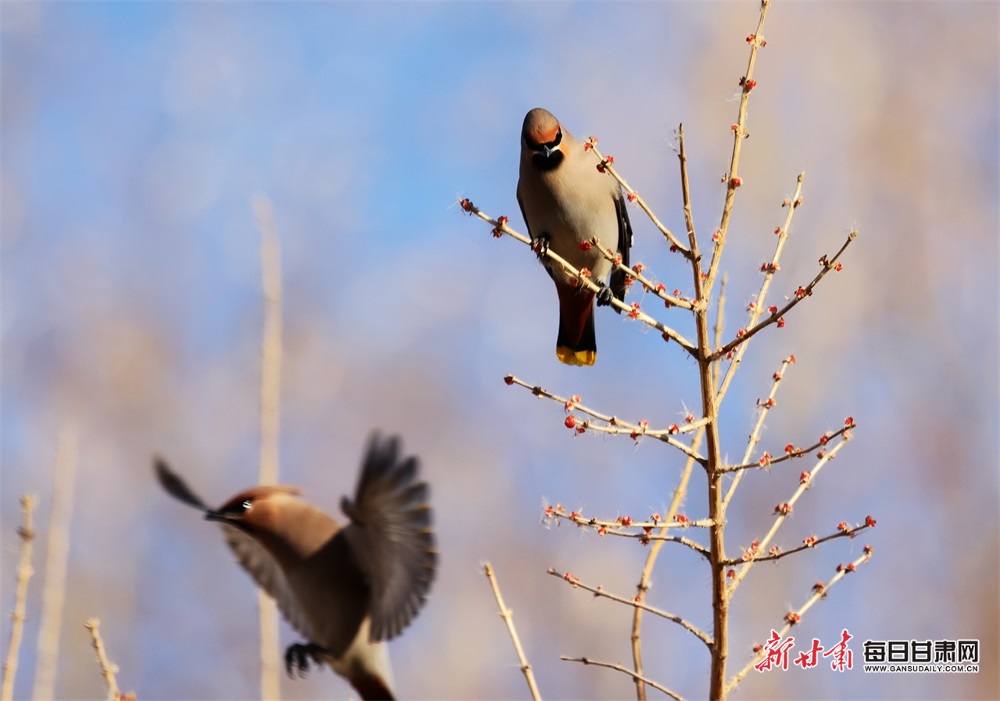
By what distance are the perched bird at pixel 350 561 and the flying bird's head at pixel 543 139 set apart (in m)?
1.23

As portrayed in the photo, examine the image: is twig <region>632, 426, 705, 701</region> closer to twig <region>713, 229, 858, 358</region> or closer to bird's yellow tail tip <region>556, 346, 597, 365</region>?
twig <region>713, 229, 858, 358</region>

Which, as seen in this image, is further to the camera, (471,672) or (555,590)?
(555,590)

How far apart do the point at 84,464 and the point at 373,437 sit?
531 cm

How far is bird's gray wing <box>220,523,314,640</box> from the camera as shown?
356 centimetres

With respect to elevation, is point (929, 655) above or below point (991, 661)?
below

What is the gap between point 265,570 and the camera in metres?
3.60

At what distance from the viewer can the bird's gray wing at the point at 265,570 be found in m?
3.56

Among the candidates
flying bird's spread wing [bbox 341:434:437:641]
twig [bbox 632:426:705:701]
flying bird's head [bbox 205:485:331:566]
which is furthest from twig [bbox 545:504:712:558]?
flying bird's head [bbox 205:485:331:566]

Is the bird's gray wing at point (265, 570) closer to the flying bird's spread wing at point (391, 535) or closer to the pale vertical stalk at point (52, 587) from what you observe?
the flying bird's spread wing at point (391, 535)

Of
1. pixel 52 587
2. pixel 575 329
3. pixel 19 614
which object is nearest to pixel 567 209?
pixel 575 329

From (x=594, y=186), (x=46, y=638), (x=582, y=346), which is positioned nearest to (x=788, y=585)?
(x=582, y=346)

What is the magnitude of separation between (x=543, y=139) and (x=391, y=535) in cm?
133

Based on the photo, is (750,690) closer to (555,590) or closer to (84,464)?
(555,590)

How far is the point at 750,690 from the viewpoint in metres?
4.84
